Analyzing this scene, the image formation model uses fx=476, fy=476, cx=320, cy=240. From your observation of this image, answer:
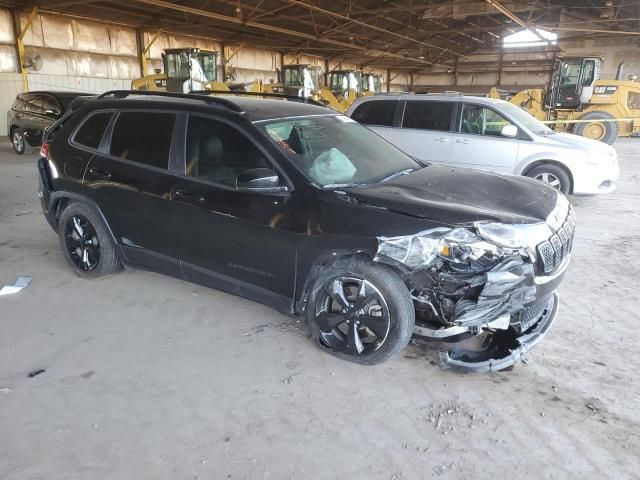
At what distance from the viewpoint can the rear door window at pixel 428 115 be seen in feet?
26.2

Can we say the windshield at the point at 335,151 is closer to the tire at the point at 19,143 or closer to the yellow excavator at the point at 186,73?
the tire at the point at 19,143

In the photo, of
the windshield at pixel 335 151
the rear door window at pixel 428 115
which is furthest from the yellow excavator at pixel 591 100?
the windshield at pixel 335 151

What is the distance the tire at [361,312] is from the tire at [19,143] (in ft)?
43.4

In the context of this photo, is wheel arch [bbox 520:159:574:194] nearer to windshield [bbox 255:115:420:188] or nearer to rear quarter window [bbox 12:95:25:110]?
windshield [bbox 255:115:420:188]

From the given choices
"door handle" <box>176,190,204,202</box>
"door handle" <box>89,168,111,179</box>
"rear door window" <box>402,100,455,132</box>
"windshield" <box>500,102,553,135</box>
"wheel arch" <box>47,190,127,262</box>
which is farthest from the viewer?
"rear door window" <box>402,100,455,132</box>

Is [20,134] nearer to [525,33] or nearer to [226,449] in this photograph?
[226,449]

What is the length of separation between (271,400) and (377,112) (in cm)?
Answer: 686

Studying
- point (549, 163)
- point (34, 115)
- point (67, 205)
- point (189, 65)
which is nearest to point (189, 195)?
point (67, 205)

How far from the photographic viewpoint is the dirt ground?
2365 mm

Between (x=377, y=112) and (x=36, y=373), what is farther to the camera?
(x=377, y=112)

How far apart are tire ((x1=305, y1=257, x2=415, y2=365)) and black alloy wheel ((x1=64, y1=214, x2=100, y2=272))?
233 cm

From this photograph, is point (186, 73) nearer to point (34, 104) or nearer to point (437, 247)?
point (34, 104)

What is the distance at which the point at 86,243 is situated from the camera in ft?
14.6

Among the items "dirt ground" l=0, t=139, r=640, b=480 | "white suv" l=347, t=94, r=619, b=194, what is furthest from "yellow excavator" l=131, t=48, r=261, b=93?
"dirt ground" l=0, t=139, r=640, b=480
